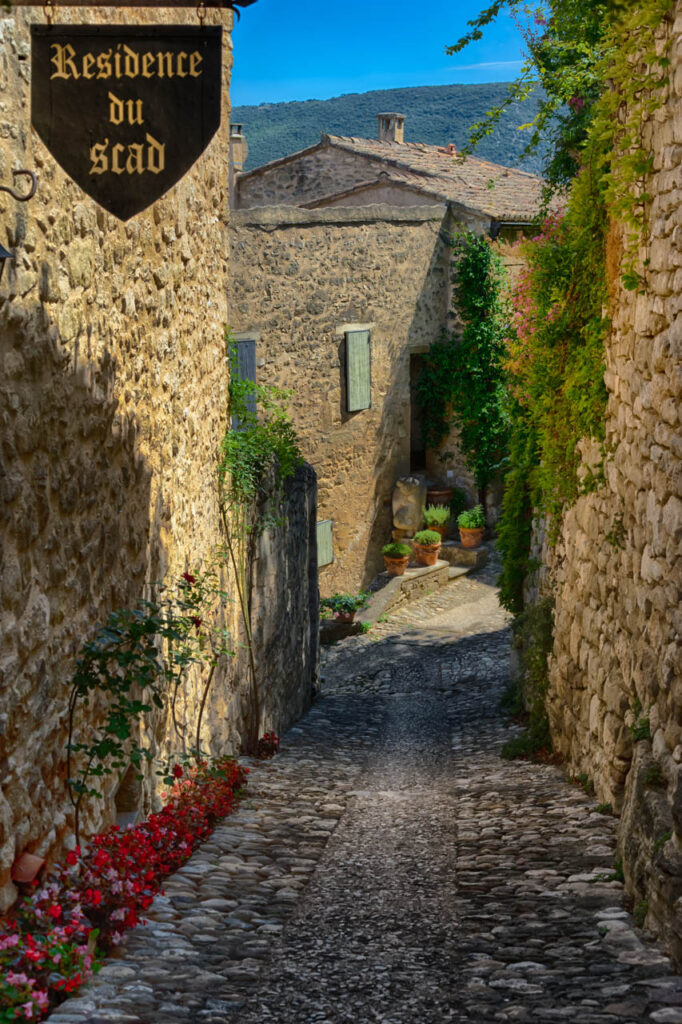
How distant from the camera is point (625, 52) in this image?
5.13 meters

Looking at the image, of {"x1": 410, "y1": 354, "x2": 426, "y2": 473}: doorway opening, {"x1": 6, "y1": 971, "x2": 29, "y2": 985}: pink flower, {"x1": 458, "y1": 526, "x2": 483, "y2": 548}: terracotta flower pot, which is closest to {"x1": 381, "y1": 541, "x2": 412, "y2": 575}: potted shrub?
{"x1": 458, "y1": 526, "x2": 483, "y2": 548}: terracotta flower pot

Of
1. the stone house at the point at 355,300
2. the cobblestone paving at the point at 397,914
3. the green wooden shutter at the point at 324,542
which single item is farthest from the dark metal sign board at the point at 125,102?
the green wooden shutter at the point at 324,542

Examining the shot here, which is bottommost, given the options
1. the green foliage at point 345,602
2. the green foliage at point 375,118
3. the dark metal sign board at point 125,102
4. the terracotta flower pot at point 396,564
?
the green foliage at point 345,602

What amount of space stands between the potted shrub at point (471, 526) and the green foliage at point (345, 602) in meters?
2.25

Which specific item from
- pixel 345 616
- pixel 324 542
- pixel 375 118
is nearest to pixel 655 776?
pixel 345 616

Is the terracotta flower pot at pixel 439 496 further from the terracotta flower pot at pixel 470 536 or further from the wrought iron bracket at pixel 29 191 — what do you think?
the wrought iron bracket at pixel 29 191

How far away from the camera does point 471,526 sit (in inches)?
677

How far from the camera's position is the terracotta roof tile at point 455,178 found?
17281mm

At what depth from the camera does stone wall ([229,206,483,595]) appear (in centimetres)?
1449

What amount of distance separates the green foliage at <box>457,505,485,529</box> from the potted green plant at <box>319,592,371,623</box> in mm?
2350

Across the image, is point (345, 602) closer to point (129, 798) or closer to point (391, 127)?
point (129, 798)

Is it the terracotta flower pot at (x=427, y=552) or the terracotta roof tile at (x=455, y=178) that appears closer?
the terracotta flower pot at (x=427, y=552)

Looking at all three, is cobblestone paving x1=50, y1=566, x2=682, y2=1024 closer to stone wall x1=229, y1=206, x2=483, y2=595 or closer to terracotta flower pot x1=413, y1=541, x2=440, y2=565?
stone wall x1=229, y1=206, x2=483, y2=595

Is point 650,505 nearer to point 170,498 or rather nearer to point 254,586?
point 170,498
